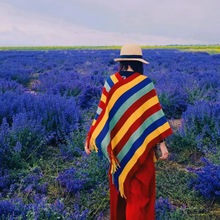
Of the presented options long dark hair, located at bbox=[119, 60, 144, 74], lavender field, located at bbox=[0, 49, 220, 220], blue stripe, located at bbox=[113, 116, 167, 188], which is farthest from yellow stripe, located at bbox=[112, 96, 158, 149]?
lavender field, located at bbox=[0, 49, 220, 220]

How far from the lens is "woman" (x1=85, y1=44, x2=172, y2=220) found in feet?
7.67

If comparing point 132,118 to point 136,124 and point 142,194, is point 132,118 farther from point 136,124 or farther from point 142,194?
point 142,194

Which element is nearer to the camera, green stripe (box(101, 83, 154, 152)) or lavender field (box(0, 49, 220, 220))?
green stripe (box(101, 83, 154, 152))

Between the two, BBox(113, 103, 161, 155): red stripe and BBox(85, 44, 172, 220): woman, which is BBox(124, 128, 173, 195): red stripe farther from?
BBox(113, 103, 161, 155): red stripe

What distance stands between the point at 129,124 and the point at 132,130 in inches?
1.9

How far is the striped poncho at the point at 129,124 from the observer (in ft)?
7.68

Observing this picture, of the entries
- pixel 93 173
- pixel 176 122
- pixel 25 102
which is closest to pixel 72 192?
pixel 93 173

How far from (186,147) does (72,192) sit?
5.68 ft

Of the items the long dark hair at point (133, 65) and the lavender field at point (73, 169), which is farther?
the lavender field at point (73, 169)

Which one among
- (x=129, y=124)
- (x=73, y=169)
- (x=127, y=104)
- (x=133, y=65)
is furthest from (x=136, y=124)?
(x=73, y=169)

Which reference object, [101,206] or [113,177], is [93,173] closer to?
[101,206]

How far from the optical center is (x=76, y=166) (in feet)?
12.2

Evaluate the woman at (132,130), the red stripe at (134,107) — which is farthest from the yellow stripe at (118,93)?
the red stripe at (134,107)

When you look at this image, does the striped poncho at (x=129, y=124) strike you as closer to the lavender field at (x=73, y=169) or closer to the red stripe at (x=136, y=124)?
the red stripe at (x=136, y=124)
